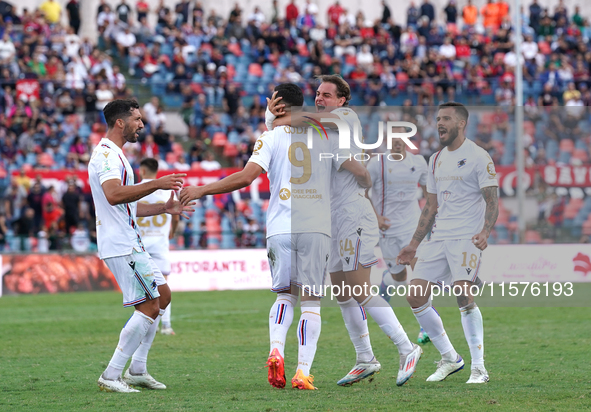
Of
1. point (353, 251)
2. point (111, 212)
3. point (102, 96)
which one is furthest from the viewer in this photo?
point (102, 96)

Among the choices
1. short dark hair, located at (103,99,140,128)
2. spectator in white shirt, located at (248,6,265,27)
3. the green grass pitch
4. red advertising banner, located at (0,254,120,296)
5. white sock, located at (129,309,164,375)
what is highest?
spectator in white shirt, located at (248,6,265,27)

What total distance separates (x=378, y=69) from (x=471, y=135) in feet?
17.0

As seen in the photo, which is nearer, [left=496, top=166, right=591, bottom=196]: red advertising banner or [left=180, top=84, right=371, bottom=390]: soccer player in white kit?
[left=180, top=84, right=371, bottom=390]: soccer player in white kit

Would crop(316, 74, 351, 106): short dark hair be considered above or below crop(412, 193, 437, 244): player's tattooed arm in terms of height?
above

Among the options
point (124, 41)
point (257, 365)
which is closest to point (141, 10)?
point (124, 41)

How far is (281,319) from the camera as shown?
643 cm

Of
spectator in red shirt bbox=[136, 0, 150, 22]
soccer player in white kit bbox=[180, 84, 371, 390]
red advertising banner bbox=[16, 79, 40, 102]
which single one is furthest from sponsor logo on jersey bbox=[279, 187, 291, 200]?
spectator in red shirt bbox=[136, 0, 150, 22]

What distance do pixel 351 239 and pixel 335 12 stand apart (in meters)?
24.0

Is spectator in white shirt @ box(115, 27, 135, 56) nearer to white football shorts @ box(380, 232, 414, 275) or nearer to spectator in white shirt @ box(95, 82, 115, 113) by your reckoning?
spectator in white shirt @ box(95, 82, 115, 113)

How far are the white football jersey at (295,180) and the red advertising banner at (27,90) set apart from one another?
17131mm

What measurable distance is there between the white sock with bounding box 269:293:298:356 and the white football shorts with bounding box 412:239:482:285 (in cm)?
121

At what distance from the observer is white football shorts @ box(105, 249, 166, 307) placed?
21.1 feet

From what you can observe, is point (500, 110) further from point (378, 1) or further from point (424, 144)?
point (378, 1)

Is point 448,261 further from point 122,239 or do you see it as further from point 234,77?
point 234,77
